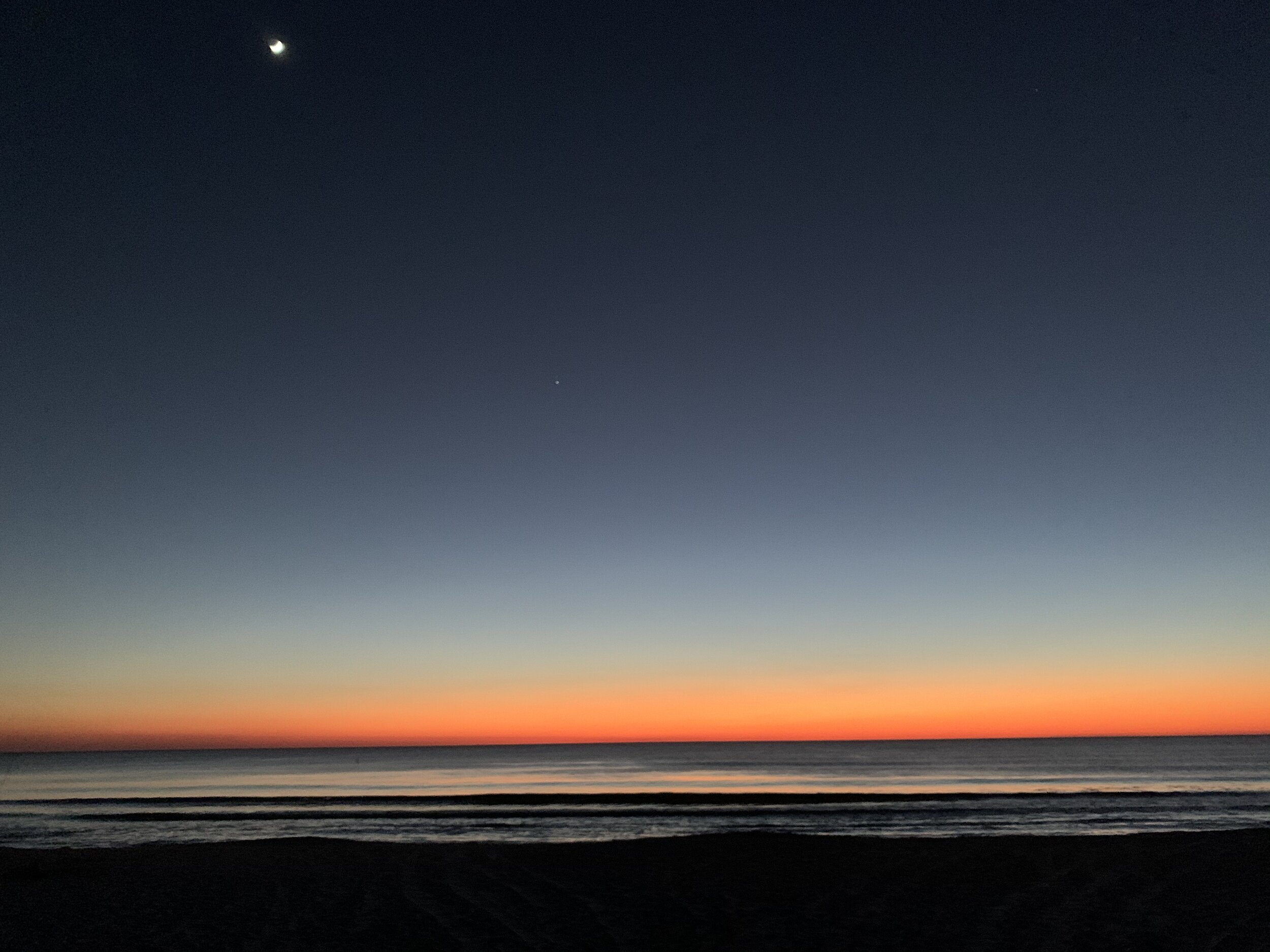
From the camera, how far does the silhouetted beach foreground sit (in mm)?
13680

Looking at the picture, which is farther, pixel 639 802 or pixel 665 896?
pixel 639 802

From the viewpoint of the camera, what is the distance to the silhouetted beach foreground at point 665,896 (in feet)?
44.9

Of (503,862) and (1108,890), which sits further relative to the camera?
(503,862)

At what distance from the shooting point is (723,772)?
81.4 m

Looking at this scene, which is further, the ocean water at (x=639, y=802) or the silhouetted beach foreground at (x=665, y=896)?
the ocean water at (x=639, y=802)

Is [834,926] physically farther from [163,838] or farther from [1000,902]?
[163,838]

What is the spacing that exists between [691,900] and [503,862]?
23.2ft

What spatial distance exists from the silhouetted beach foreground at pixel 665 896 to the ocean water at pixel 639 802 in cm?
660

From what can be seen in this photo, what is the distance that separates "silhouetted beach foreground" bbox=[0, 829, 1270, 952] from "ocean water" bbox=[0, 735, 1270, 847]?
21.7 feet

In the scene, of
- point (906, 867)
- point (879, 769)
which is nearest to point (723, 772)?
point (879, 769)

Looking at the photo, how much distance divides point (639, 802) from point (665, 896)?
30.5 metres

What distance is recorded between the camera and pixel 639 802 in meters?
45.8

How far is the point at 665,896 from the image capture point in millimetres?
16891

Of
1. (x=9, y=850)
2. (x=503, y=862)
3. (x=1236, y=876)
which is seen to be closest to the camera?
(x=1236, y=876)
